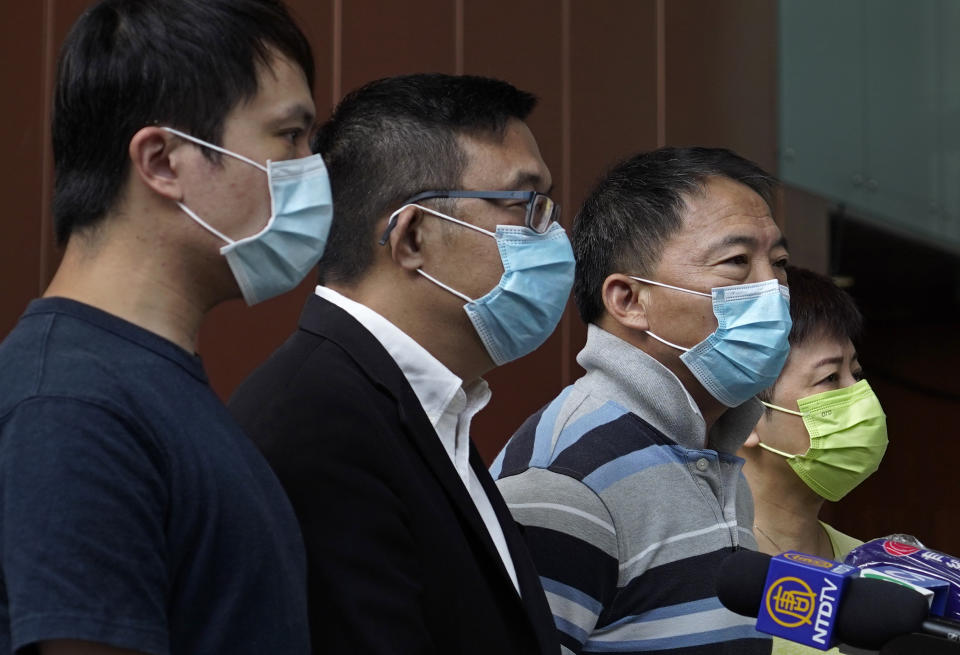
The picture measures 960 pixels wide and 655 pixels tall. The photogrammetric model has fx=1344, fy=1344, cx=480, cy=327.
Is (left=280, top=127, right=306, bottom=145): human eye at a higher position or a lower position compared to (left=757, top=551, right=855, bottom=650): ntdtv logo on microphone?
higher

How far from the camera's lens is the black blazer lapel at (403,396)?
76.4 inches

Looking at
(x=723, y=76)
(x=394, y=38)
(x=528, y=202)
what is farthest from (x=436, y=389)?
(x=723, y=76)

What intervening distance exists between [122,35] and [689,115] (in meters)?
3.87

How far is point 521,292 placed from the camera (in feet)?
7.30

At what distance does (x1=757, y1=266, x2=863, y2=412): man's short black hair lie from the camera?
3.15m

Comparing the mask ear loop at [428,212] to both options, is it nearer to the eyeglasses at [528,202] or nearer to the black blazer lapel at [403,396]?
the eyeglasses at [528,202]

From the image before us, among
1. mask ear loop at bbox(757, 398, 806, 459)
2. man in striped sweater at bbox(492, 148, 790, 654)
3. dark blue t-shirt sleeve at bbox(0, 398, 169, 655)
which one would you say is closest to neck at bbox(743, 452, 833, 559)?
mask ear loop at bbox(757, 398, 806, 459)

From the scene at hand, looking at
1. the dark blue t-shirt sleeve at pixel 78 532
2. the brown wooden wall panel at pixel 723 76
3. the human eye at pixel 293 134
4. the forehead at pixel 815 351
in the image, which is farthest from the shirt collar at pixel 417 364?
the brown wooden wall panel at pixel 723 76

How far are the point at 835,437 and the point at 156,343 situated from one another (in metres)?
2.03

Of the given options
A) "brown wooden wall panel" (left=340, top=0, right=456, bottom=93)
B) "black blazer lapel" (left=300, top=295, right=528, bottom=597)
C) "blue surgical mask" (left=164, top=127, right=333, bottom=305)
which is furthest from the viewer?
"brown wooden wall panel" (left=340, top=0, right=456, bottom=93)

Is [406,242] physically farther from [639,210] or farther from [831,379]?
[831,379]

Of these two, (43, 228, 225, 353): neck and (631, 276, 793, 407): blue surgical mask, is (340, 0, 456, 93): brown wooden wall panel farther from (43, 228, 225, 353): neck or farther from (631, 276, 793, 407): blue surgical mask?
(43, 228, 225, 353): neck

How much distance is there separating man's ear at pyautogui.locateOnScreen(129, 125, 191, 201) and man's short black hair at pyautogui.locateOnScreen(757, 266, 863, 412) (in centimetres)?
187

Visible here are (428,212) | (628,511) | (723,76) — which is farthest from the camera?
(723,76)
